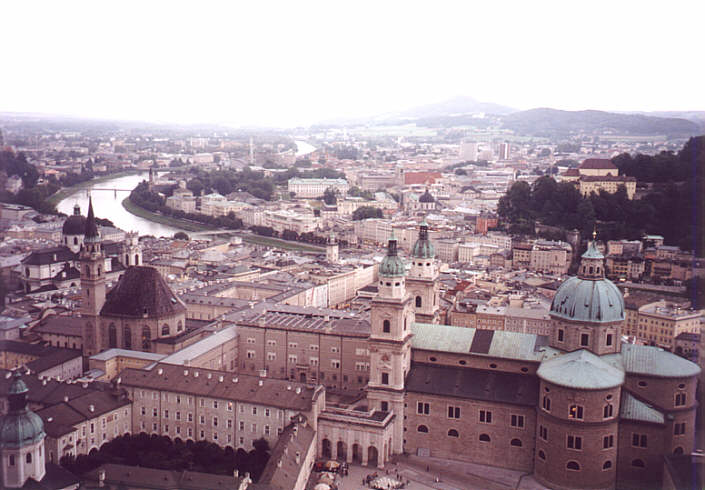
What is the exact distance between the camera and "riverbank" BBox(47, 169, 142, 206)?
71806 millimetres

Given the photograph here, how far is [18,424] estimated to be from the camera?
16.2m

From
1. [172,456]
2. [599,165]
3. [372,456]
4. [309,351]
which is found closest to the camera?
[172,456]

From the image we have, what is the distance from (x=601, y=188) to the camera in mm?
58250

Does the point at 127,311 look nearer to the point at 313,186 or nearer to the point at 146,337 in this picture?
the point at 146,337

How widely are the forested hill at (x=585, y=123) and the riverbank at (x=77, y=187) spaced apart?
59649 mm

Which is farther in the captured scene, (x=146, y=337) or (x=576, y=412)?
(x=146, y=337)

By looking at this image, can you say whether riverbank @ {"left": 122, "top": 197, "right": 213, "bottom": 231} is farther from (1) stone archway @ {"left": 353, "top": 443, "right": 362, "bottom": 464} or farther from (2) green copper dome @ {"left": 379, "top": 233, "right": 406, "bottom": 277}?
(1) stone archway @ {"left": 353, "top": 443, "right": 362, "bottom": 464}

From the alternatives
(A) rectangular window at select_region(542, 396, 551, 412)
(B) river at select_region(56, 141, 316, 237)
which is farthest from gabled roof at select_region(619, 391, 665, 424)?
(B) river at select_region(56, 141, 316, 237)

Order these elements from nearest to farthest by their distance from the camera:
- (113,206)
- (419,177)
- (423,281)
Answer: (423,281)
(113,206)
(419,177)

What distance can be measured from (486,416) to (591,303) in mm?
4738

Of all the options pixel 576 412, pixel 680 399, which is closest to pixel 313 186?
pixel 680 399

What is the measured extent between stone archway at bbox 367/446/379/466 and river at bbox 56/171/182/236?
2142 inches

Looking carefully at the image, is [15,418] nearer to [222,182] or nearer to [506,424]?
[506,424]

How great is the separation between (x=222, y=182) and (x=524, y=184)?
50463mm
